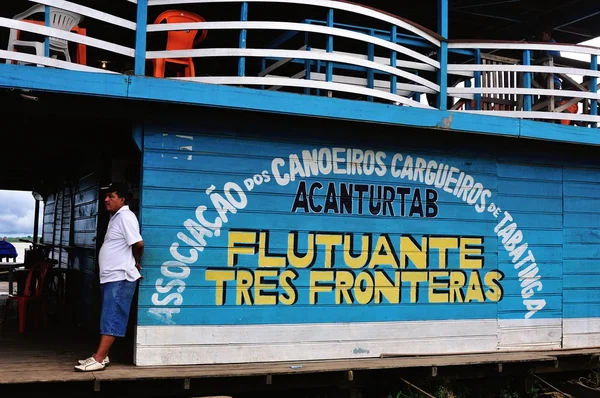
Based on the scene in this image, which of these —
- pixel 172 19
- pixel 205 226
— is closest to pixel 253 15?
pixel 172 19

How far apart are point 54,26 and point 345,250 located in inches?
144

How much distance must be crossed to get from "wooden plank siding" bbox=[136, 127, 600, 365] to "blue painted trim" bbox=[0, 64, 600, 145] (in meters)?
0.38

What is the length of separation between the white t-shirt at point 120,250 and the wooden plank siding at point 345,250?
244 millimetres

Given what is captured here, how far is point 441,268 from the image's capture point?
714cm

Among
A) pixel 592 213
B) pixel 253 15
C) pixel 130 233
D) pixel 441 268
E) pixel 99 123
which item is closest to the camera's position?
pixel 130 233

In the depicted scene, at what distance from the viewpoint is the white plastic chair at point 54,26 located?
604cm

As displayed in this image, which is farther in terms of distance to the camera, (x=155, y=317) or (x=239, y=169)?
(x=239, y=169)

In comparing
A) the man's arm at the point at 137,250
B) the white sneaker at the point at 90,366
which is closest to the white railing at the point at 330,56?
the man's arm at the point at 137,250

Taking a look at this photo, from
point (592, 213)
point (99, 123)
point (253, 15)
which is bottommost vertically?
point (592, 213)

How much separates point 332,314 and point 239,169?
1774 mm

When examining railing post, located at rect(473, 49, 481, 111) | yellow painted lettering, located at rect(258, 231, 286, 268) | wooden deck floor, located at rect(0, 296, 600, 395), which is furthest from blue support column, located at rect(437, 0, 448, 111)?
wooden deck floor, located at rect(0, 296, 600, 395)

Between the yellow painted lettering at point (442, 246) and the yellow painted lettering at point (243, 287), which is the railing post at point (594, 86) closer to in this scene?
the yellow painted lettering at point (442, 246)

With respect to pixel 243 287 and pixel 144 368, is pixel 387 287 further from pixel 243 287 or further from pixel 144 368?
pixel 144 368

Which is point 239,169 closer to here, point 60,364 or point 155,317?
point 155,317
